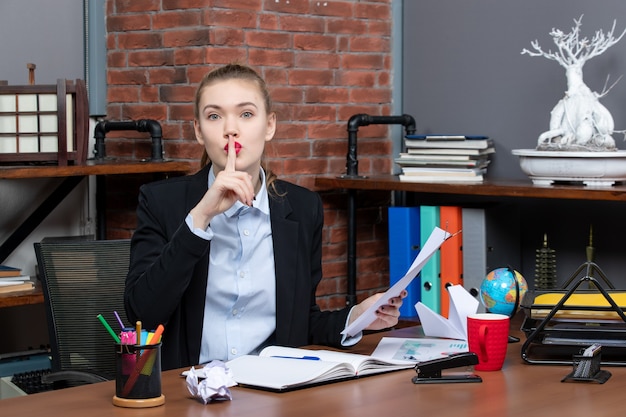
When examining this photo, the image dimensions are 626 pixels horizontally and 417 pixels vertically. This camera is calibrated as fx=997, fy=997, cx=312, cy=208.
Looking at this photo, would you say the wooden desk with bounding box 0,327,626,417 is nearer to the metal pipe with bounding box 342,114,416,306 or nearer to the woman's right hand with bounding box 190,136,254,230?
the woman's right hand with bounding box 190,136,254,230

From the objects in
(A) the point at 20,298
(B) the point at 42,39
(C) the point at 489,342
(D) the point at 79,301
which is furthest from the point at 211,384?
(B) the point at 42,39

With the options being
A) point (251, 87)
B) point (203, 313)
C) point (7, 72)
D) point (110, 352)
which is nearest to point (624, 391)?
point (203, 313)

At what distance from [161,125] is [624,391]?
2.25 meters

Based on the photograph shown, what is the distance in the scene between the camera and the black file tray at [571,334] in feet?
6.66

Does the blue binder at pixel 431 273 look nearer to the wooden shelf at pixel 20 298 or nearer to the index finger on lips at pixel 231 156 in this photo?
the wooden shelf at pixel 20 298

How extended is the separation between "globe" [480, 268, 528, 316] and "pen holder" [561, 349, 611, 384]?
A: 1.18 feet

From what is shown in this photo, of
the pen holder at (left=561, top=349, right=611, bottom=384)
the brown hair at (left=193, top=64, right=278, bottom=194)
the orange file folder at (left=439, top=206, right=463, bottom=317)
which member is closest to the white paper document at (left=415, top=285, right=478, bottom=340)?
the pen holder at (left=561, top=349, right=611, bottom=384)

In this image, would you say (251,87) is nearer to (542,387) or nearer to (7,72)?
(542,387)

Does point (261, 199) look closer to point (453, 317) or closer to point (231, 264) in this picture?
point (231, 264)

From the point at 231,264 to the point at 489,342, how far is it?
668mm

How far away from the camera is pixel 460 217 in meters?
3.52

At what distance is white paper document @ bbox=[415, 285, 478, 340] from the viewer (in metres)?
2.28

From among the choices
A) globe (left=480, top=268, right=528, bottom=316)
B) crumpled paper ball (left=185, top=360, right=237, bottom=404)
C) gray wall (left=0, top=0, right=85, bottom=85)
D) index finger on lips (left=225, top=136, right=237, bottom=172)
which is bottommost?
crumpled paper ball (left=185, top=360, right=237, bottom=404)

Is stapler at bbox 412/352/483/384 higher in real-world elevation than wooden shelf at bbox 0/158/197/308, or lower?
lower
